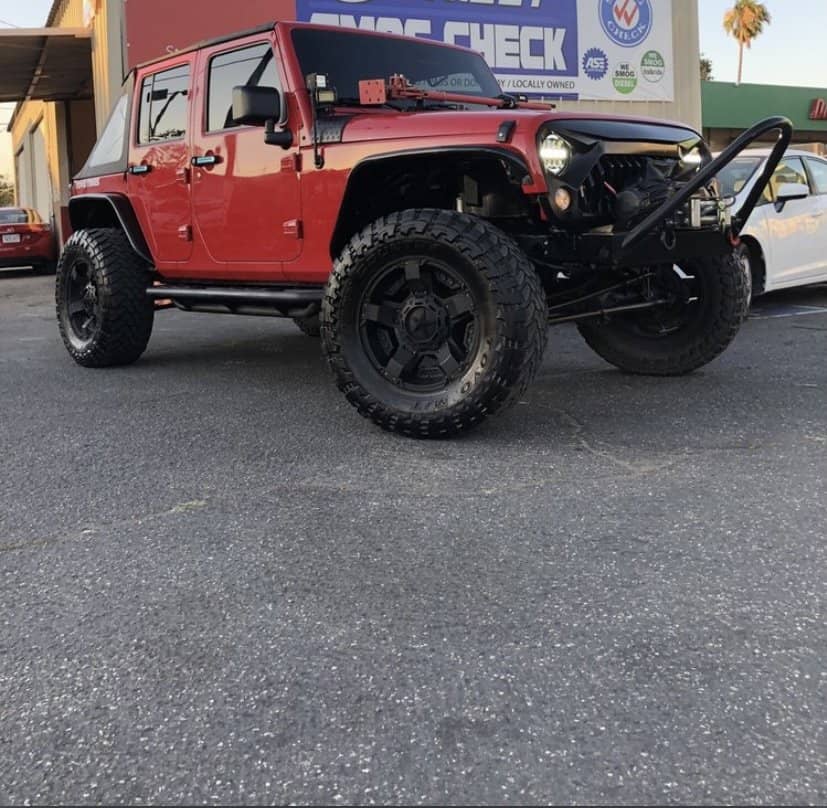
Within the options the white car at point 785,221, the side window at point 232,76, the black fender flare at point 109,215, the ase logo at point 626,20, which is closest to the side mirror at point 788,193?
the white car at point 785,221

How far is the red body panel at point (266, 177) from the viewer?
430 cm

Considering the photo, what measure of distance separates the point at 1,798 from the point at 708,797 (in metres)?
1.28

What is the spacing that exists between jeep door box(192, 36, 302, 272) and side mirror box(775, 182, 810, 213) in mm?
5030

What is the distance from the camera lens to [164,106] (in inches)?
240

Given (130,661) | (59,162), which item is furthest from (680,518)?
(59,162)

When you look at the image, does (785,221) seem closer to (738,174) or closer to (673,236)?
(738,174)

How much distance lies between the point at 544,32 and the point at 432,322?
997cm

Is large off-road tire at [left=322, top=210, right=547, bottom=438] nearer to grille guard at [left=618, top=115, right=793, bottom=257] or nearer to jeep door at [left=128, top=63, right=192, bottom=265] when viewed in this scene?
grille guard at [left=618, top=115, right=793, bottom=257]

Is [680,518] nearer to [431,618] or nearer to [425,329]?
[431,618]

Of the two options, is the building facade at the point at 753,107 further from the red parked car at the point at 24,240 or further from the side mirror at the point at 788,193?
the side mirror at the point at 788,193

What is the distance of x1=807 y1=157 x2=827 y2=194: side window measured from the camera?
29.6ft

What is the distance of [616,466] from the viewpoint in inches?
152

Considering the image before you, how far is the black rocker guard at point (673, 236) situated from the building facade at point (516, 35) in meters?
8.06

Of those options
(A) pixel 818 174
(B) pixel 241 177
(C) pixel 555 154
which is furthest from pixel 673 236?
(A) pixel 818 174
